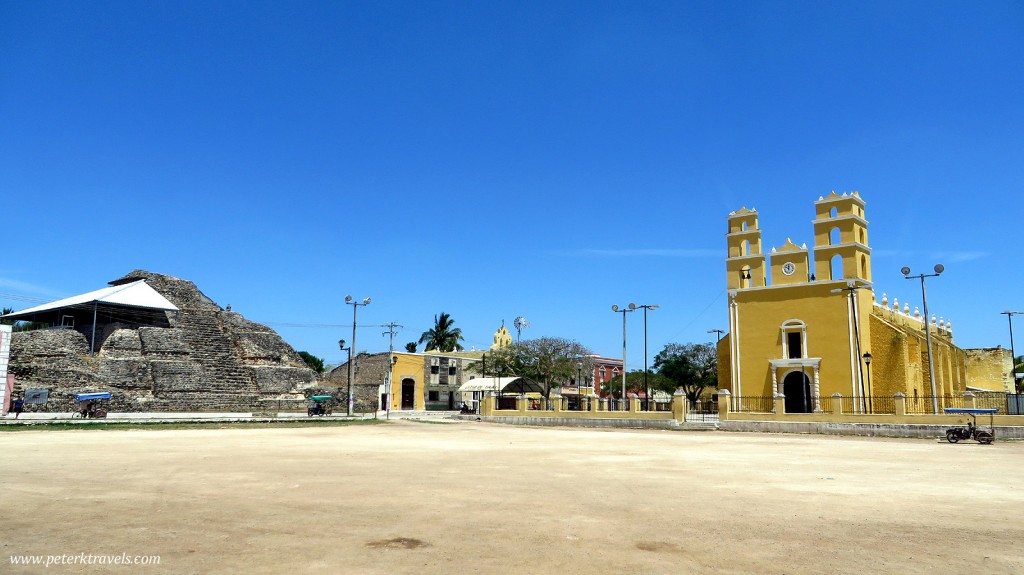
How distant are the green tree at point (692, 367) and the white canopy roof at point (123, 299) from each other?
50.4 metres

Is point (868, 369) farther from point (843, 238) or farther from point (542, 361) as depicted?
point (542, 361)

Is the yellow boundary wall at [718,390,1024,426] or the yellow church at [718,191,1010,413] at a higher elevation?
the yellow church at [718,191,1010,413]

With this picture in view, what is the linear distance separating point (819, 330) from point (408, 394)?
4480 centimetres

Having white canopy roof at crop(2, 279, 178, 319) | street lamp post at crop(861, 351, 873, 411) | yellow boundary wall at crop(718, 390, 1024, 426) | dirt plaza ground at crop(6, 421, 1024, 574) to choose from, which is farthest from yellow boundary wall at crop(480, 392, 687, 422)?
white canopy roof at crop(2, 279, 178, 319)

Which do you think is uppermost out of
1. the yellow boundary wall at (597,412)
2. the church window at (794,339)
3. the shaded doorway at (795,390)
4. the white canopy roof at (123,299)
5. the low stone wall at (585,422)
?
the white canopy roof at (123,299)

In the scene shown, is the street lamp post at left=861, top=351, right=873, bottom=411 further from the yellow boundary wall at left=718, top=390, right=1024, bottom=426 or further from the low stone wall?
the low stone wall

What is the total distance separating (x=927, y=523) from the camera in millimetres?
8383

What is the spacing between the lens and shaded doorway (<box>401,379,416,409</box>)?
7231cm

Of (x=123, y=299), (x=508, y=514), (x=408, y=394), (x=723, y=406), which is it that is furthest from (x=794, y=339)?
(x=123, y=299)

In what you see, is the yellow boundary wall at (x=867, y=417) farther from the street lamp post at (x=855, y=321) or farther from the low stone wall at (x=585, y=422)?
the street lamp post at (x=855, y=321)

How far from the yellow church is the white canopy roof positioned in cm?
5367

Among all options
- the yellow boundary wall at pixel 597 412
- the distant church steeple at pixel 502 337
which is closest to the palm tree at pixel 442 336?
the distant church steeple at pixel 502 337

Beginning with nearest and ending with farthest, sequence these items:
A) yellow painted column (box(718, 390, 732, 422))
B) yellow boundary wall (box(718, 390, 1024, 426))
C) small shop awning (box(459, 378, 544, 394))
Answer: yellow boundary wall (box(718, 390, 1024, 426))
yellow painted column (box(718, 390, 732, 422))
small shop awning (box(459, 378, 544, 394))

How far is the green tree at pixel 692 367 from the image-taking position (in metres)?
68.7
